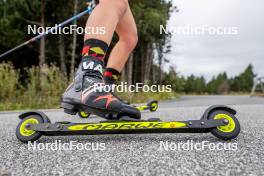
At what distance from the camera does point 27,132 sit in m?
1.96

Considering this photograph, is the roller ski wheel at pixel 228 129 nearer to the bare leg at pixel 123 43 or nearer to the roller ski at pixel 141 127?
the roller ski at pixel 141 127

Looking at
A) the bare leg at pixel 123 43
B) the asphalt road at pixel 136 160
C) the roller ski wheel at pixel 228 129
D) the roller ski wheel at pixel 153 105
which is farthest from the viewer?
the roller ski wheel at pixel 153 105

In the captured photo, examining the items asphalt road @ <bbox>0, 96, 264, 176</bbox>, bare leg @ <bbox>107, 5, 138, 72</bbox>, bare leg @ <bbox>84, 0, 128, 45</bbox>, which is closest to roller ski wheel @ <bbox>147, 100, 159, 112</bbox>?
bare leg @ <bbox>107, 5, 138, 72</bbox>

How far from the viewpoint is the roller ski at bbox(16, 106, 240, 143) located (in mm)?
1818

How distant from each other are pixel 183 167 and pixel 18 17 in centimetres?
1586

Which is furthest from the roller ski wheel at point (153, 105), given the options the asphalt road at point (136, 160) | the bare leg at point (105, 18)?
the asphalt road at point (136, 160)

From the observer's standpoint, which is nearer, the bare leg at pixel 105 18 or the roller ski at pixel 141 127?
the roller ski at pixel 141 127

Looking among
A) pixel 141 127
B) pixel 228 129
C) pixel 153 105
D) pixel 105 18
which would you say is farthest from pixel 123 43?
pixel 153 105

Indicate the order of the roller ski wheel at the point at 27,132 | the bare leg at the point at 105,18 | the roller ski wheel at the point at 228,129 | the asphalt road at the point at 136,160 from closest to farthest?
the asphalt road at the point at 136,160 < the roller ski wheel at the point at 228,129 < the roller ski wheel at the point at 27,132 < the bare leg at the point at 105,18

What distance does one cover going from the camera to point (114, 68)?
2.70 m

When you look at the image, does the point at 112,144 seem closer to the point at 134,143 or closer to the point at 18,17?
the point at 134,143

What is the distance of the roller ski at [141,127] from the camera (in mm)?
1818

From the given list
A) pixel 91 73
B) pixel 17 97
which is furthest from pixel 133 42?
pixel 17 97

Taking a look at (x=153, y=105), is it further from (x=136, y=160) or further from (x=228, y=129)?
(x=136, y=160)
